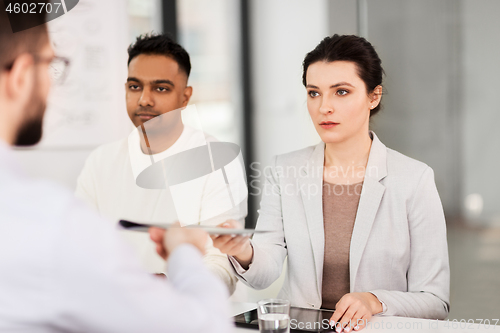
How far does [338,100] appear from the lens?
5.53ft

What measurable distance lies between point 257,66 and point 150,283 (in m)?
2.83

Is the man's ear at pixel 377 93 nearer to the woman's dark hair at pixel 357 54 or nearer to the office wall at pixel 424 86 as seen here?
the woman's dark hair at pixel 357 54

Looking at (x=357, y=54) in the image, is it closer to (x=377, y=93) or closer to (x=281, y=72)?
(x=377, y=93)

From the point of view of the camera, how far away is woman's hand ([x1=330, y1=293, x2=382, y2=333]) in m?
1.14

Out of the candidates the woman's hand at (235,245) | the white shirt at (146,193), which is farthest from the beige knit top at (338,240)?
the white shirt at (146,193)

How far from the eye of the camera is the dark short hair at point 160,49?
2.08 meters

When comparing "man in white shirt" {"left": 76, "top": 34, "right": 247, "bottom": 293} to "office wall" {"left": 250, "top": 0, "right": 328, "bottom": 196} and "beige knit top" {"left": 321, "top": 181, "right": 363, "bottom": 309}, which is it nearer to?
"beige knit top" {"left": 321, "top": 181, "right": 363, "bottom": 309}

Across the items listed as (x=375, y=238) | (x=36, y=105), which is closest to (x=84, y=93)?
(x=375, y=238)

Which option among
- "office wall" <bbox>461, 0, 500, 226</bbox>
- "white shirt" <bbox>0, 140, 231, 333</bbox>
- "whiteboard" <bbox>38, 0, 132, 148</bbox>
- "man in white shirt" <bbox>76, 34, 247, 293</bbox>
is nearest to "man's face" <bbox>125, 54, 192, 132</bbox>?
"man in white shirt" <bbox>76, 34, 247, 293</bbox>

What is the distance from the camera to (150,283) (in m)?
0.57

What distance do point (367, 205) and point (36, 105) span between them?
1147 mm

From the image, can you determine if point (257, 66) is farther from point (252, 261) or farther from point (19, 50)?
point (19, 50)

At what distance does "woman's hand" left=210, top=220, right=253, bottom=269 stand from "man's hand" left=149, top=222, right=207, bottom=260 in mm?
378

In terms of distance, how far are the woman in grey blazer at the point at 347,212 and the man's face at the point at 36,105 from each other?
768 millimetres
